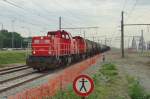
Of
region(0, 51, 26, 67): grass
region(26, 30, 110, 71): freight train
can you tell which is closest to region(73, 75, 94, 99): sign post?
region(26, 30, 110, 71): freight train

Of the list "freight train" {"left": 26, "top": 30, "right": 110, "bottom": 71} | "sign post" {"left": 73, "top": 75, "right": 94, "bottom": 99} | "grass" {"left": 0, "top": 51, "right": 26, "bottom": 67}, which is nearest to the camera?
"sign post" {"left": 73, "top": 75, "right": 94, "bottom": 99}

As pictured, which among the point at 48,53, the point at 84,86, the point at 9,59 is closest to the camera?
the point at 84,86

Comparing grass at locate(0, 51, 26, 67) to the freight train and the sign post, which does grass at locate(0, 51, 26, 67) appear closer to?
the freight train

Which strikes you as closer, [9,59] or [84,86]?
[84,86]

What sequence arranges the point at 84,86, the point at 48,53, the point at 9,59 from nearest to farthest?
1. the point at 84,86
2. the point at 48,53
3. the point at 9,59

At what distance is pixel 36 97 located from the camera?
42.4ft

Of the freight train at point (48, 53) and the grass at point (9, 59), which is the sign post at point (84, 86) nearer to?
the freight train at point (48, 53)

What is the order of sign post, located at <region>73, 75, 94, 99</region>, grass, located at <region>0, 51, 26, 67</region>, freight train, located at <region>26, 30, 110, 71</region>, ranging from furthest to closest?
grass, located at <region>0, 51, 26, 67</region>
freight train, located at <region>26, 30, 110, 71</region>
sign post, located at <region>73, 75, 94, 99</region>

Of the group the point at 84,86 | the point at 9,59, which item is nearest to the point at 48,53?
the point at 9,59

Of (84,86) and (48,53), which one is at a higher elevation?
(48,53)

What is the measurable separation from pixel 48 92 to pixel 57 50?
729 inches

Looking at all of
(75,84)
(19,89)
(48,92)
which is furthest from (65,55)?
(75,84)

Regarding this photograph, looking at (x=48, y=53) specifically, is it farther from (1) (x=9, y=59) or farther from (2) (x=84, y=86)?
(2) (x=84, y=86)

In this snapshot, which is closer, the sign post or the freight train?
the sign post
